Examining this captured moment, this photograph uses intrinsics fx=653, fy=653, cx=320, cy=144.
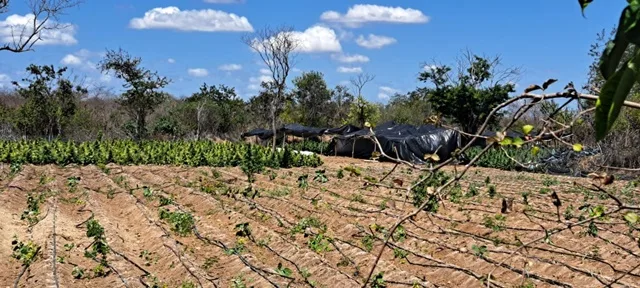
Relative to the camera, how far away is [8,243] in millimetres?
8531

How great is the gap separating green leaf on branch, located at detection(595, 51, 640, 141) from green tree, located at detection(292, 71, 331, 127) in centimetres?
4336

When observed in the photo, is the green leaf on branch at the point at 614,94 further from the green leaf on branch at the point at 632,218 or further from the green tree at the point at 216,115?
the green tree at the point at 216,115

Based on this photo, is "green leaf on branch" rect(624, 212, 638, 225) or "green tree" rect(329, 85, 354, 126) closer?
"green leaf on branch" rect(624, 212, 638, 225)

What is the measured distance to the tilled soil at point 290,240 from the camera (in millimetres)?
6945

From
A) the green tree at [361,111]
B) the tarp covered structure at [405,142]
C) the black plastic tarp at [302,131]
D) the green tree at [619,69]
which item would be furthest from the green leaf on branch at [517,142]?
the green tree at [361,111]

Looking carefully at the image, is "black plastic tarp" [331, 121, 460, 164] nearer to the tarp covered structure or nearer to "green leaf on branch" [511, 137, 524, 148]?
the tarp covered structure

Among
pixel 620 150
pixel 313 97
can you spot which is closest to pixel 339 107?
pixel 313 97

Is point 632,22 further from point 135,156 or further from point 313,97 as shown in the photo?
point 313,97

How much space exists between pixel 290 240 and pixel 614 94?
822 cm

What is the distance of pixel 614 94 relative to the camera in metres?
0.79

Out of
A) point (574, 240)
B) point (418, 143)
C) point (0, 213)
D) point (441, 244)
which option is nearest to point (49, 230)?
point (0, 213)

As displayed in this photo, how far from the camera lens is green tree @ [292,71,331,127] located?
4438 centimetres

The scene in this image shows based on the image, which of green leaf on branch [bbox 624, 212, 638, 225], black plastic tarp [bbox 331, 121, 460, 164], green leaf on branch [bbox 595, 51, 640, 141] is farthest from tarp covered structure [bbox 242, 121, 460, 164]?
green leaf on branch [bbox 595, 51, 640, 141]

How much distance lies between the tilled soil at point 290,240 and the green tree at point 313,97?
30.5 m
